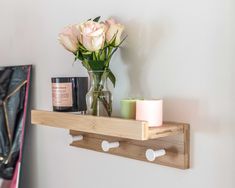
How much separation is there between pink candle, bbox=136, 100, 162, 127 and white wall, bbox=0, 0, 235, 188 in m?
0.09

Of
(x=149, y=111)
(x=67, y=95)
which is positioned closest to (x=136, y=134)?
(x=149, y=111)

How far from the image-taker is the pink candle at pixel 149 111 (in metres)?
0.88

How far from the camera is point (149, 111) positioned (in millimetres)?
879

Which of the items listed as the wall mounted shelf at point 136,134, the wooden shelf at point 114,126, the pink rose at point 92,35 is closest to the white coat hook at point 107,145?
the wall mounted shelf at point 136,134

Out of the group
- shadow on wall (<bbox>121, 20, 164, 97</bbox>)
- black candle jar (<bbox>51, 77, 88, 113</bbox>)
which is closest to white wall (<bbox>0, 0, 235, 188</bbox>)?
shadow on wall (<bbox>121, 20, 164, 97</bbox>)

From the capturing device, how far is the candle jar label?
109 cm

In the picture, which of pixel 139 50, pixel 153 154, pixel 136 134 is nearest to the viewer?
pixel 136 134

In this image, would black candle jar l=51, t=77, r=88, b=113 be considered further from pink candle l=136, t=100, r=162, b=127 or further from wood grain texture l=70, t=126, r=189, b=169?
pink candle l=136, t=100, r=162, b=127

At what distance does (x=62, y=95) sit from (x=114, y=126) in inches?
10.6

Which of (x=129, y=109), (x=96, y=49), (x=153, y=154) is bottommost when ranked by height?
(x=153, y=154)

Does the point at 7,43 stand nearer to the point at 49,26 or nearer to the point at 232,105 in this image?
the point at 49,26

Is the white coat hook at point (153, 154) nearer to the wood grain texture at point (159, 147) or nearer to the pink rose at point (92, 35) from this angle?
the wood grain texture at point (159, 147)

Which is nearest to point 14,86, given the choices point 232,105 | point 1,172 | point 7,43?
point 7,43

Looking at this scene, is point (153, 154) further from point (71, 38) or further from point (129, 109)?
point (71, 38)
